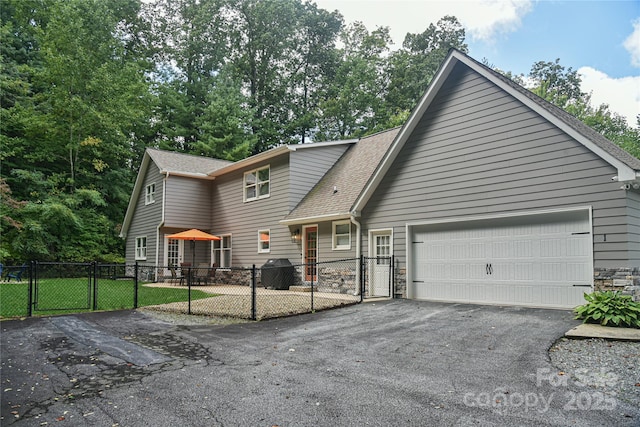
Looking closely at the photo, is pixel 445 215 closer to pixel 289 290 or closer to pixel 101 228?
pixel 289 290

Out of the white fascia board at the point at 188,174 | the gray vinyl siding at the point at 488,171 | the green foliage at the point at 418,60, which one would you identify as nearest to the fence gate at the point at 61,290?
the white fascia board at the point at 188,174

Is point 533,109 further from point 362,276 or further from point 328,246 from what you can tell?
point 328,246

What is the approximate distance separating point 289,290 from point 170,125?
20494 mm

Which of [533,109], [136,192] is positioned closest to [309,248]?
[533,109]

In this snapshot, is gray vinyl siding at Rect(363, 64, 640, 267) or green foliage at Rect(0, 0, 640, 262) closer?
gray vinyl siding at Rect(363, 64, 640, 267)

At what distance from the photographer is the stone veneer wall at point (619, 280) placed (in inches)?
299

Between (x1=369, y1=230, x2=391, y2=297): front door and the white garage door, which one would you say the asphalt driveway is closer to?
the white garage door

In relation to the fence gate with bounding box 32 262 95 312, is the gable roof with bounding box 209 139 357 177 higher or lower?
higher

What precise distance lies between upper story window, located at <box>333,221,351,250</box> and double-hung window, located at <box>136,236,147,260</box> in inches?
470

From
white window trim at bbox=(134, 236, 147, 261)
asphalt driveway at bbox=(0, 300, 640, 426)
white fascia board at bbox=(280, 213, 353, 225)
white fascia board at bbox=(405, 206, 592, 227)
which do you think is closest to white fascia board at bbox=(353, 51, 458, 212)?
white fascia board at bbox=(280, 213, 353, 225)

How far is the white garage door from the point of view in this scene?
27.7 ft

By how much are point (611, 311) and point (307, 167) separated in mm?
11166

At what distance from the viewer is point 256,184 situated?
1727 centimetres

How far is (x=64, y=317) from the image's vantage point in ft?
29.0
